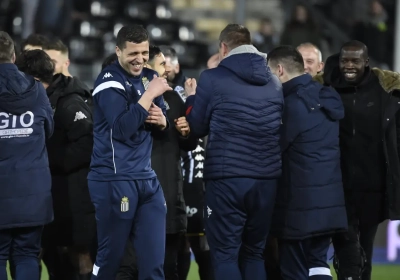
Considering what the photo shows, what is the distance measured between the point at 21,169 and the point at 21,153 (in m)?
0.10

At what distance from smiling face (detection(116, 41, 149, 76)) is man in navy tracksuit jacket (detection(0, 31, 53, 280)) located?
61 cm

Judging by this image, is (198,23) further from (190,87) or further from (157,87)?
(157,87)

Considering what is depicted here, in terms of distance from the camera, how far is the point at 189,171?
724cm

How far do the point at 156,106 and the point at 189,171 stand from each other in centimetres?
153

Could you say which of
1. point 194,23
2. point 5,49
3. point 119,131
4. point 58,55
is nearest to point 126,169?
point 119,131

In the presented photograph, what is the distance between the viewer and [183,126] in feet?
20.5

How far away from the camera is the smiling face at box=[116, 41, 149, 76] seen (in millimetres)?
5715

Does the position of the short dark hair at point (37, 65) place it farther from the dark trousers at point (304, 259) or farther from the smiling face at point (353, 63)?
the smiling face at point (353, 63)

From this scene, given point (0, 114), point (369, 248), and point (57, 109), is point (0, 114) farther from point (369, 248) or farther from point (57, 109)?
point (369, 248)

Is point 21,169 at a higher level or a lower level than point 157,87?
lower

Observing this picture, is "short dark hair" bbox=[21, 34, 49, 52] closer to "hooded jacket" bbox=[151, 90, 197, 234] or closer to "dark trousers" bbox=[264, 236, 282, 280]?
"hooded jacket" bbox=[151, 90, 197, 234]

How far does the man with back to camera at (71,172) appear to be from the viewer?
6480mm

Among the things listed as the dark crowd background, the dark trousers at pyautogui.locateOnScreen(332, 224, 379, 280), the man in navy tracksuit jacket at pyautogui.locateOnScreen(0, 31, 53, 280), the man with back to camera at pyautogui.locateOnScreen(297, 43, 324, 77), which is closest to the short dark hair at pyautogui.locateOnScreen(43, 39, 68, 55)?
the man in navy tracksuit jacket at pyautogui.locateOnScreen(0, 31, 53, 280)

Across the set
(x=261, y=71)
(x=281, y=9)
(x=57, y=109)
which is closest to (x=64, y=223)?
(x=57, y=109)
